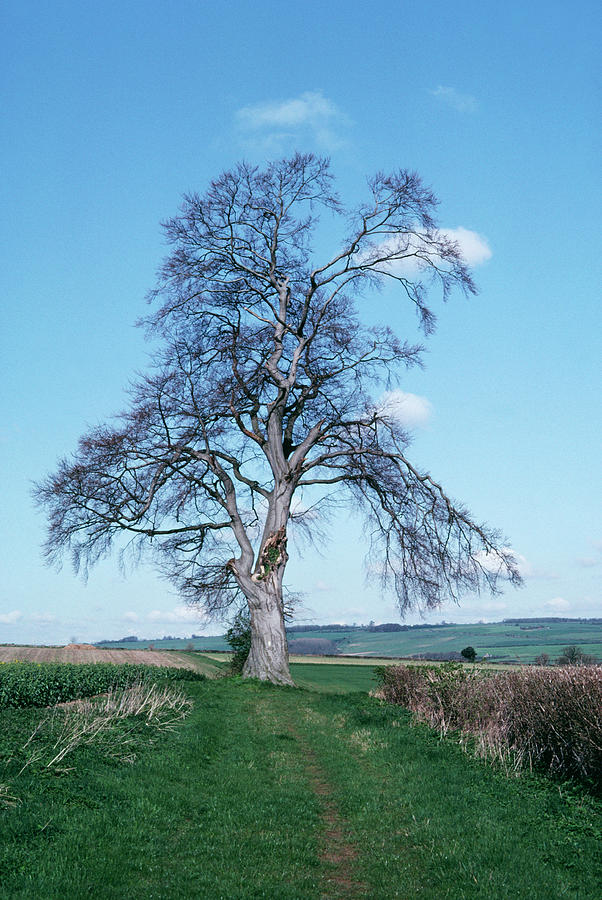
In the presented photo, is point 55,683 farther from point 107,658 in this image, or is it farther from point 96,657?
point 96,657

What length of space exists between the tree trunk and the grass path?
11170 mm

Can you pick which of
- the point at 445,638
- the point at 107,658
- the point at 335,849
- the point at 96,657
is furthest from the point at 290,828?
the point at 445,638

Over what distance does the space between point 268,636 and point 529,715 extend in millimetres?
13271

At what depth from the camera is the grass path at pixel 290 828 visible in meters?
5.96

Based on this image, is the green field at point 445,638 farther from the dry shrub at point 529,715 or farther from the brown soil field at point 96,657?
the dry shrub at point 529,715

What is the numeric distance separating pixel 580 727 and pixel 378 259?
19.4 metres

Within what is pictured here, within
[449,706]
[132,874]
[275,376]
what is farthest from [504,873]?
[275,376]

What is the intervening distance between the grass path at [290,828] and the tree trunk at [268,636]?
11170 millimetres

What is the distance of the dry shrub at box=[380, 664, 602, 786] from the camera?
361 inches

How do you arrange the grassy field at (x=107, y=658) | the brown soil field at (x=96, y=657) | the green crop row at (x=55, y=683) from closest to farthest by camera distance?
1. the green crop row at (x=55, y=683)
2. the grassy field at (x=107, y=658)
3. the brown soil field at (x=96, y=657)

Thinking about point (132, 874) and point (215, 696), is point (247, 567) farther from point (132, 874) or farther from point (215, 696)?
point (132, 874)

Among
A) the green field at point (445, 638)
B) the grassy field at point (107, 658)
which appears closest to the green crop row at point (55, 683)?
the grassy field at point (107, 658)

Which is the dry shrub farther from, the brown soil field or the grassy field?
the brown soil field

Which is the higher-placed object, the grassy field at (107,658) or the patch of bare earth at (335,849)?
the grassy field at (107,658)
